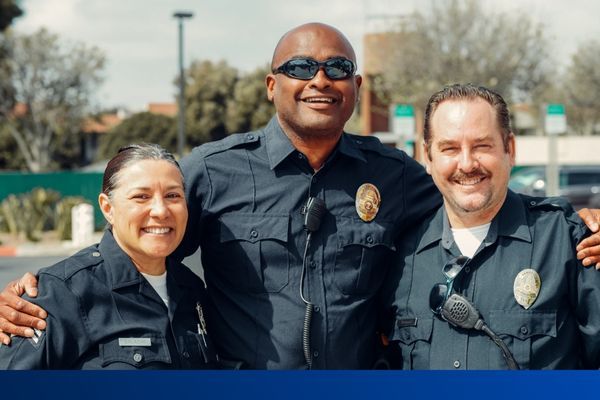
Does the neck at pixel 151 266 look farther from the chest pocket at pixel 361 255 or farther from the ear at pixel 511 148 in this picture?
the ear at pixel 511 148

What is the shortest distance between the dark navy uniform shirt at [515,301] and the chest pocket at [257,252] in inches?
20.2

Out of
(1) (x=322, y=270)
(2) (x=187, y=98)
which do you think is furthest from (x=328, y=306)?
(2) (x=187, y=98)

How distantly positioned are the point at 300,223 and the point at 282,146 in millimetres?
315

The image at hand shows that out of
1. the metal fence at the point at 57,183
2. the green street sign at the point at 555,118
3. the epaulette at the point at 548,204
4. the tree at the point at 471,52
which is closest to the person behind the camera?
the epaulette at the point at 548,204

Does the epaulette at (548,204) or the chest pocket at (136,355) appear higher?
the epaulette at (548,204)

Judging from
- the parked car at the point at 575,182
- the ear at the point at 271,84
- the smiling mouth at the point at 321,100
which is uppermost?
the ear at the point at 271,84

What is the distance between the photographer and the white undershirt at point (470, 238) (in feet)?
9.63

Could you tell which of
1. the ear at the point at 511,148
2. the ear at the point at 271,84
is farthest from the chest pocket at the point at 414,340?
the ear at the point at 271,84

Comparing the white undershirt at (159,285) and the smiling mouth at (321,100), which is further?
the smiling mouth at (321,100)

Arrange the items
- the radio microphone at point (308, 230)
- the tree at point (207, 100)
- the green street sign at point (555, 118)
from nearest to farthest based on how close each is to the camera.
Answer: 1. the radio microphone at point (308, 230)
2. the green street sign at point (555, 118)
3. the tree at point (207, 100)

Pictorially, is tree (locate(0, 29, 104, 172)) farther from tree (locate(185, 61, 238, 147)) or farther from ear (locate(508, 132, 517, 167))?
ear (locate(508, 132, 517, 167))

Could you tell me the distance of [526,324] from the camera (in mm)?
2795

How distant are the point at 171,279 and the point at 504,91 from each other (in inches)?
1251

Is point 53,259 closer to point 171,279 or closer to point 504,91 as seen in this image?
point 171,279
